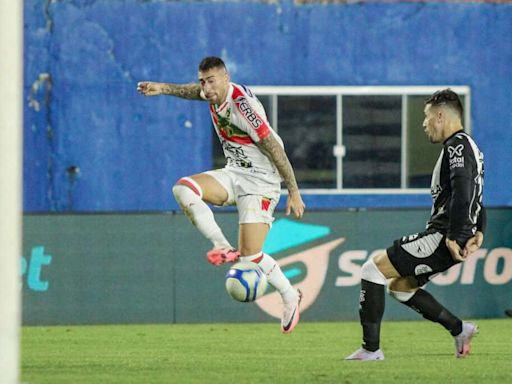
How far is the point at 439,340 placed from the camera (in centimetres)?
1356

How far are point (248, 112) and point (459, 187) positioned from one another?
1997 mm

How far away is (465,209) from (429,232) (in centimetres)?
46

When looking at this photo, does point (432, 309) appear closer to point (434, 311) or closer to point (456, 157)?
point (434, 311)

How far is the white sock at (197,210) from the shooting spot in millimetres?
11391

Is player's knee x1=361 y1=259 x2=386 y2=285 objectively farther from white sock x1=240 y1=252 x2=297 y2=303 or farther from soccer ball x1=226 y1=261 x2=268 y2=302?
white sock x1=240 y1=252 x2=297 y2=303

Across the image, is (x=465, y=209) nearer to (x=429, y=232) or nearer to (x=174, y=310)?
(x=429, y=232)

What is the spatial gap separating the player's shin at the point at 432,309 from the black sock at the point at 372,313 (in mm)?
279

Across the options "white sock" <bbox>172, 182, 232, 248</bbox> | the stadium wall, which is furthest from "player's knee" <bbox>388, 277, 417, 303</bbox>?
the stadium wall

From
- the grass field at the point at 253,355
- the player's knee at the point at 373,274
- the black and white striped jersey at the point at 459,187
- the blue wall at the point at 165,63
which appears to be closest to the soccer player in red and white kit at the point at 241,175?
the player's knee at the point at 373,274

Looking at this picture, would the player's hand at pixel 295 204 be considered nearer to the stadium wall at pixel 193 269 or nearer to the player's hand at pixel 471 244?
the player's hand at pixel 471 244

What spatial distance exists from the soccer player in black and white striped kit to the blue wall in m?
12.7
